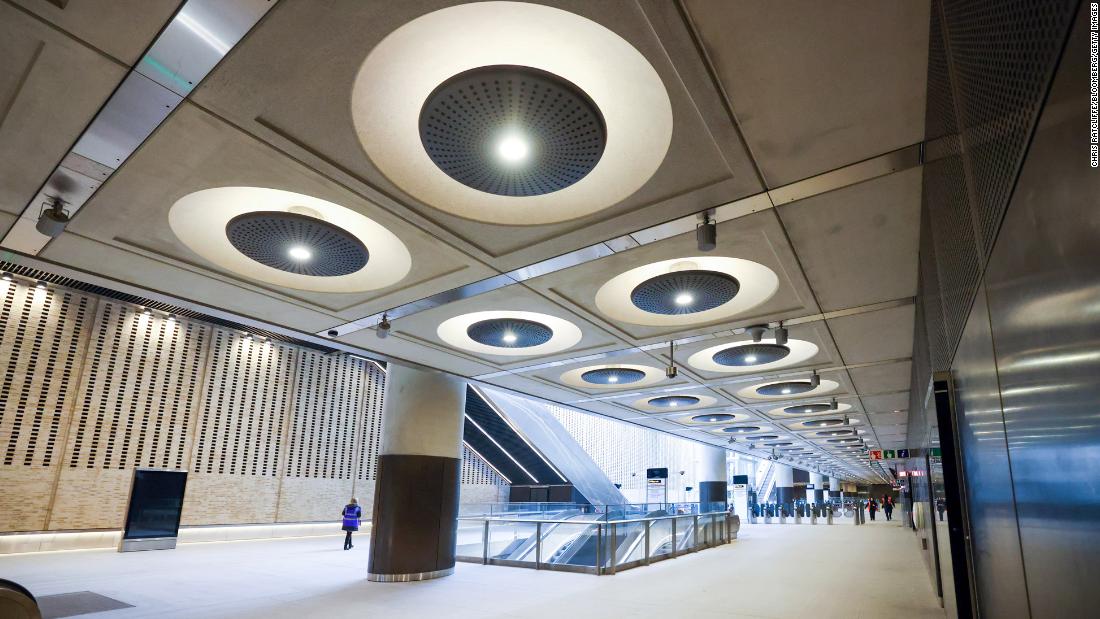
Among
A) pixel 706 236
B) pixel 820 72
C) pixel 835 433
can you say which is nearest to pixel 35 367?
pixel 706 236

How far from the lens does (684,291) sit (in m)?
6.70

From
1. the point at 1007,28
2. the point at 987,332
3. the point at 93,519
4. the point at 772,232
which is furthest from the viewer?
the point at 93,519

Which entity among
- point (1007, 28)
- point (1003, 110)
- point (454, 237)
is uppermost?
point (454, 237)

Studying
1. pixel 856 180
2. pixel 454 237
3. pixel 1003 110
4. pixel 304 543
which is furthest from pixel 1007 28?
pixel 304 543

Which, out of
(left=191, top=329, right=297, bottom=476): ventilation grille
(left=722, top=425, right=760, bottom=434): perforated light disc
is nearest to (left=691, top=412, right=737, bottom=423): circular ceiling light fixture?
(left=722, top=425, right=760, bottom=434): perforated light disc

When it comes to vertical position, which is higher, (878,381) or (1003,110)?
(878,381)

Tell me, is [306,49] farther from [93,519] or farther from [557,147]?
[93,519]

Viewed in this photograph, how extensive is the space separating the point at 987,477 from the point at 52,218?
267 inches

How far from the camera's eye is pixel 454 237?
18.4 feet

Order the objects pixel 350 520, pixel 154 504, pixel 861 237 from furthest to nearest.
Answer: pixel 350 520 < pixel 154 504 < pixel 861 237

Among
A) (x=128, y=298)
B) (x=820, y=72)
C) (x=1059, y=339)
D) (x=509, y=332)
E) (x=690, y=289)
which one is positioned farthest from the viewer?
(x=128, y=298)

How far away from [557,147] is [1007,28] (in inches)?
106

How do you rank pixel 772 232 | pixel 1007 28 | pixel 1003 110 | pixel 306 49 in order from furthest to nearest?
pixel 772 232 < pixel 306 49 < pixel 1003 110 < pixel 1007 28

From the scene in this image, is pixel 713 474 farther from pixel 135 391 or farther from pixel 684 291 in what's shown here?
pixel 684 291
